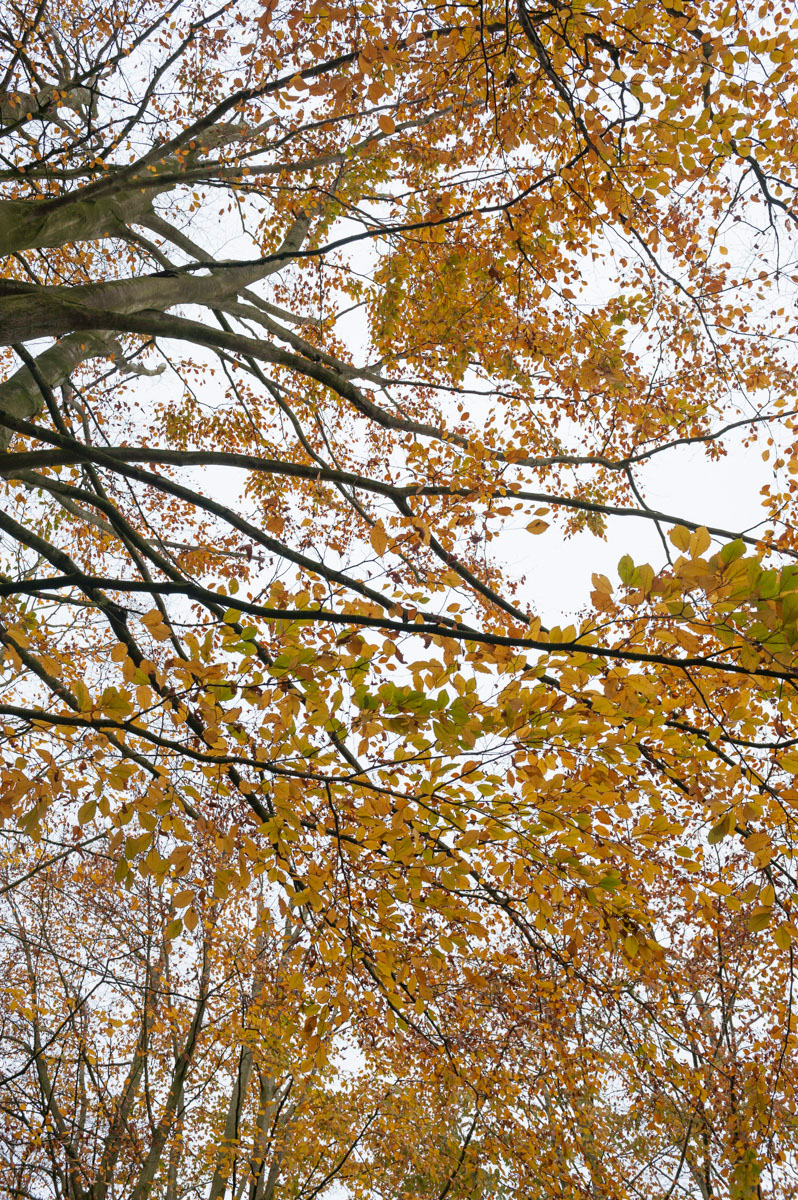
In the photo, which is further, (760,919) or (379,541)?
(379,541)

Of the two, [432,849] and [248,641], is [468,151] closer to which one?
[248,641]

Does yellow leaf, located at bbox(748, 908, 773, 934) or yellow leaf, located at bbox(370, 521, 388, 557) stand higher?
yellow leaf, located at bbox(370, 521, 388, 557)

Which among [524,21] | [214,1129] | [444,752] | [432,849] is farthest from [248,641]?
[214,1129]

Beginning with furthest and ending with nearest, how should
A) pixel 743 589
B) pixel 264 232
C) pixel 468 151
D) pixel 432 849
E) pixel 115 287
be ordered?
pixel 264 232, pixel 468 151, pixel 115 287, pixel 432 849, pixel 743 589

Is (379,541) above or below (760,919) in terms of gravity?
above

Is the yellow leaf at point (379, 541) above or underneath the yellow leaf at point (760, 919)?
above

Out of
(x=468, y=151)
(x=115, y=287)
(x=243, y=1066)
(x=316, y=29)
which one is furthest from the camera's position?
(x=243, y=1066)

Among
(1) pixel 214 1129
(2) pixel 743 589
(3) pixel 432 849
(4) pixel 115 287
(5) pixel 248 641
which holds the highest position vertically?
(4) pixel 115 287

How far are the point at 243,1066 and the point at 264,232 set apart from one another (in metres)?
9.64

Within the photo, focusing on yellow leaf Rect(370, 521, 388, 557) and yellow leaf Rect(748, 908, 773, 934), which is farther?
yellow leaf Rect(370, 521, 388, 557)

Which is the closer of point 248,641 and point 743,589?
point 743,589

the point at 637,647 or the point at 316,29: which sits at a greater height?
the point at 316,29

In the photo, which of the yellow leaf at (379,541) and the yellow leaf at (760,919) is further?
the yellow leaf at (379,541)

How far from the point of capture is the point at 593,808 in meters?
2.84
